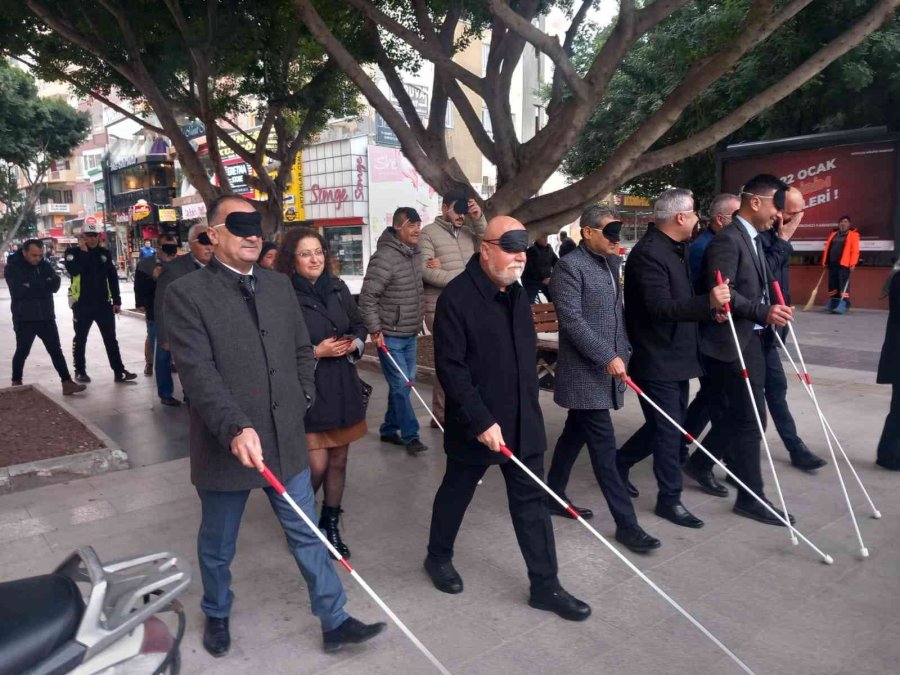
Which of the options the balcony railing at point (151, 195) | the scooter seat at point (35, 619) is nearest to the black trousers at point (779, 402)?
the scooter seat at point (35, 619)

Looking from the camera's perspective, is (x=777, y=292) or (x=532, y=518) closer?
(x=532, y=518)

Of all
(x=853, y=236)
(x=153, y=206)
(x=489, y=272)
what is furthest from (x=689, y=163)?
(x=153, y=206)

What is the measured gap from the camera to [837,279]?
13938 mm

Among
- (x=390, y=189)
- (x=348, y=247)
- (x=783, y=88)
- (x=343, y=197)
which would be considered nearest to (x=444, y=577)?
(x=783, y=88)

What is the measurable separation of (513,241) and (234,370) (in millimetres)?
1325

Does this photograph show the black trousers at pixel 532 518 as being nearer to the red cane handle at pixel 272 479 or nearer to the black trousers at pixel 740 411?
the red cane handle at pixel 272 479

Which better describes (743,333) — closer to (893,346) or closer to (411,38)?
(893,346)

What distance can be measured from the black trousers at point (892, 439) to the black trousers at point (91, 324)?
26.6 ft

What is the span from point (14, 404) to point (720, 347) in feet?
22.5

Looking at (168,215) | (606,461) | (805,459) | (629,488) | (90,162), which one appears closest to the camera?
(606,461)

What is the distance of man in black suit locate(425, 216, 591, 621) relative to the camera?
10.8 ft

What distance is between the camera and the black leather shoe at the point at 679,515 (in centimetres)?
438

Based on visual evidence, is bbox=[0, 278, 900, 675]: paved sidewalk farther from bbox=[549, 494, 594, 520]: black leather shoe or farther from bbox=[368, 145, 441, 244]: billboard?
bbox=[368, 145, 441, 244]: billboard

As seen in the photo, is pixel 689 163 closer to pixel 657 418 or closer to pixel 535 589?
pixel 657 418
